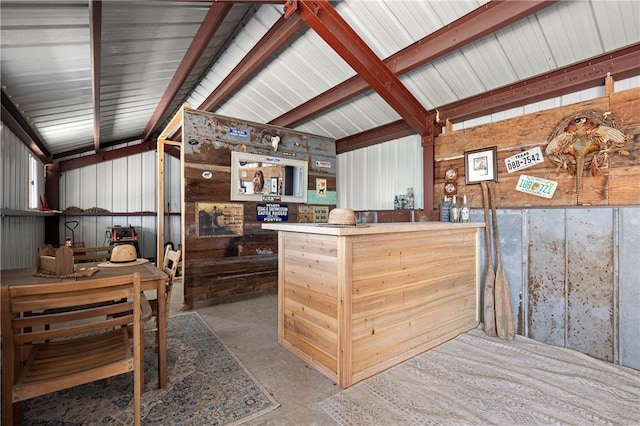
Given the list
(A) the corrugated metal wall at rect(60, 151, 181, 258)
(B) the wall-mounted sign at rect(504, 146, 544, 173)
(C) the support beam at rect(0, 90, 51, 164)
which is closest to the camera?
(B) the wall-mounted sign at rect(504, 146, 544, 173)

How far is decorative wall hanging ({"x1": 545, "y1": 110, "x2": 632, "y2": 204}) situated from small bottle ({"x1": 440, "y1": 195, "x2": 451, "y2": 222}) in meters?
1.07

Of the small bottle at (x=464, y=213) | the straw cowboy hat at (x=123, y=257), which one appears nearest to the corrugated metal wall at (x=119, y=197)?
the straw cowboy hat at (x=123, y=257)

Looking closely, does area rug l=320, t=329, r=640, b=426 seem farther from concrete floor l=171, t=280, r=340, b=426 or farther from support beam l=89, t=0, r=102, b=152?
support beam l=89, t=0, r=102, b=152

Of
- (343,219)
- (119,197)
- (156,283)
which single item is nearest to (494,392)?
(343,219)

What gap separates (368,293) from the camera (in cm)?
229

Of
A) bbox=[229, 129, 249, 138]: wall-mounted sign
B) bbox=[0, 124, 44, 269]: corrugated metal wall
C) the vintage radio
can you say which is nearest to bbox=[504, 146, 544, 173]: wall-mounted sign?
bbox=[229, 129, 249, 138]: wall-mounted sign

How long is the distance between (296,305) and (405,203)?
7.78ft

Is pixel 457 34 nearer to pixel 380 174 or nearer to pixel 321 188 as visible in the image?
pixel 380 174

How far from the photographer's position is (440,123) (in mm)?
3875

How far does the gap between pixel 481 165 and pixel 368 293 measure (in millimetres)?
2193

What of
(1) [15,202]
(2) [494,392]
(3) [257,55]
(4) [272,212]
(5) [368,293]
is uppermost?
(3) [257,55]

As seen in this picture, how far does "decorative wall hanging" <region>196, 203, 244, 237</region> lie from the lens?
4.07 meters

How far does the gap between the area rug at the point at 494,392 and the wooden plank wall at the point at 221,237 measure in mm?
2732

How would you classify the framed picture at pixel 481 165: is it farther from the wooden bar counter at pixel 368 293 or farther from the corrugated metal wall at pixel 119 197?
the corrugated metal wall at pixel 119 197
